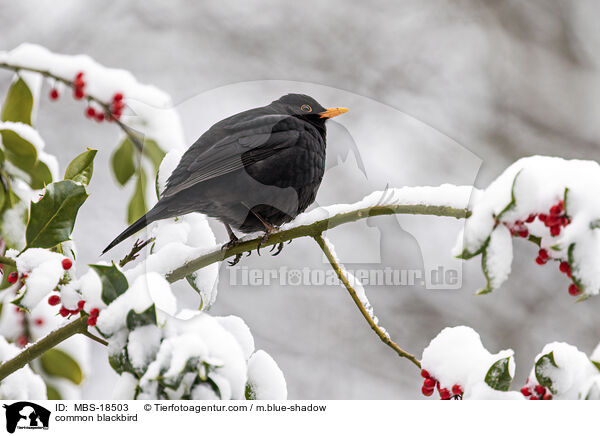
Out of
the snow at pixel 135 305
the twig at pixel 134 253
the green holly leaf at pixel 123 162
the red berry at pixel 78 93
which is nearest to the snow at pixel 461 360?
the snow at pixel 135 305

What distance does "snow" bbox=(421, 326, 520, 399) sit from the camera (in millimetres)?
931

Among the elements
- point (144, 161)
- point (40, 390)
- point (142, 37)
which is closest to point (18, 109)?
point (144, 161)

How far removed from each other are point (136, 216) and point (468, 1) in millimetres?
1752

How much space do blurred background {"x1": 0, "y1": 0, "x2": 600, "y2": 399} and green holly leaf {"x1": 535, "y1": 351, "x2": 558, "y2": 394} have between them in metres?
0.33

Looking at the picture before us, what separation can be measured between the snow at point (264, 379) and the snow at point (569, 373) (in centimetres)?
42

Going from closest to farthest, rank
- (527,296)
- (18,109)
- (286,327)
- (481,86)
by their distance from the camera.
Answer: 1. (18,109)
2. (286,327)
3. (481,86)
4. (527,296)

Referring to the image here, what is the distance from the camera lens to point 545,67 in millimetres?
2805

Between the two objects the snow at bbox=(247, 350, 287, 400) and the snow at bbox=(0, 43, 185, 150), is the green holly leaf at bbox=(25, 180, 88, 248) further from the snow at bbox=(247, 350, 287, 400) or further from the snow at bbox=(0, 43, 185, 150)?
the snow at bbox=(247, 350, 287, 400)

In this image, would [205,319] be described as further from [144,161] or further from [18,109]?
[18,109]

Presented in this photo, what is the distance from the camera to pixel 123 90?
125 centimetres

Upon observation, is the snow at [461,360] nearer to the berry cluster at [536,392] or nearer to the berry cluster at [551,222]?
the berry cluster at [536,392]

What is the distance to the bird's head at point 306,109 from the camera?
4.70ft
